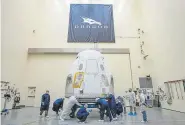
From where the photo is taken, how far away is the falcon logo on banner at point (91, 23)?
14227 mm

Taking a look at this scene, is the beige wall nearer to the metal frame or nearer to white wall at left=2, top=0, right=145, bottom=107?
white wall at left=2, top=0, right=145, bottom=107

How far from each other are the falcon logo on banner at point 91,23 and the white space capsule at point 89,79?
6.07m

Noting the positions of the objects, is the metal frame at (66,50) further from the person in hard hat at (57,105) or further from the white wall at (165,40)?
the person in hard hat at (57,105)

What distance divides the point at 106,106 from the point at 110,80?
2680mm

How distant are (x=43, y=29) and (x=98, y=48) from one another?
19.0ft

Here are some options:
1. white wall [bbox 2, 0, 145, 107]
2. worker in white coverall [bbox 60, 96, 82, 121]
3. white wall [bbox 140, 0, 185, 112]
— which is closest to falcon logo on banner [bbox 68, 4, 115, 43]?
white wall [bbox 2, 0, 145, 107]

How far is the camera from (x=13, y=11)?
1059 centimetres

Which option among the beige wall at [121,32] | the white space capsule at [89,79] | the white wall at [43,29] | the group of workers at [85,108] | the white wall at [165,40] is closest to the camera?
the group of workers at [85,108]

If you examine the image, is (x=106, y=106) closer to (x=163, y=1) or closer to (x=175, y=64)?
(x=175, y=64)

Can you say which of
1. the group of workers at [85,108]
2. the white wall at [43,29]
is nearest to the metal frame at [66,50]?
the white wall at [43,29]

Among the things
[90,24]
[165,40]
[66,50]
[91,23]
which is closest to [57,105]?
[66,50]

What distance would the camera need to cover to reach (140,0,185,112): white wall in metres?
8.01

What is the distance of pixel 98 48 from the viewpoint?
45.2ft

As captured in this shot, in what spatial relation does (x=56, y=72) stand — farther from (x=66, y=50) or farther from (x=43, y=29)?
(x=43, y=29)
